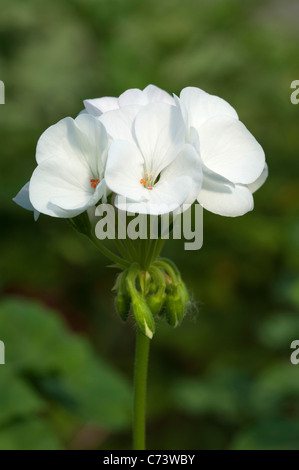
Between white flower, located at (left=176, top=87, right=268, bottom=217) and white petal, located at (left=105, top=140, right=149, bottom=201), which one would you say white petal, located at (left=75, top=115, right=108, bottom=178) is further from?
white flower, located at (left=176, top=87, right=268, bottom=217)

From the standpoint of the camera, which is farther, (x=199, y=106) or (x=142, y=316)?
(x=199, y=106)

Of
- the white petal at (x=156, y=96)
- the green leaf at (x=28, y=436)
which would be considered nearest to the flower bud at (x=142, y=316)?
the white petal at (x=156, y=96)

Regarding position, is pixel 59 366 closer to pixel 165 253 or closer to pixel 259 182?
pixel 259 182

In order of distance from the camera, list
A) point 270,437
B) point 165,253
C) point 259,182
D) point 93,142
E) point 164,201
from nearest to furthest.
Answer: point 164,201 → point 93,142 → point 259,182 → point 270,437 → point 165,253

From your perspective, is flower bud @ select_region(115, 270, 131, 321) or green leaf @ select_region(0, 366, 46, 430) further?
green leaf @ select_region(0, 366, 46, 430)

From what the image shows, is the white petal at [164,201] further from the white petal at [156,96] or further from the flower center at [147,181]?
Answer: the white petal at [156,96]

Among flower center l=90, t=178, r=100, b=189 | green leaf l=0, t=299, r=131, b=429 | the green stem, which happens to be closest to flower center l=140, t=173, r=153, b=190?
flower center l=90, t=178, r=100, b=189

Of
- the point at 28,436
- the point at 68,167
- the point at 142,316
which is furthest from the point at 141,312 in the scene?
the point at 28,436
